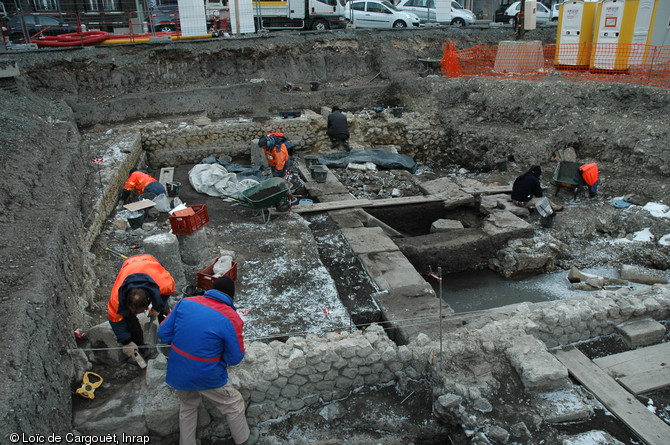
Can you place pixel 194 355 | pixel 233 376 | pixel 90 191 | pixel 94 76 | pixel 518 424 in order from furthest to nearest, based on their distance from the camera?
pixel 94 76, pixel 90 191, pixel 233 376, pixel 518 424, pixel 194 355

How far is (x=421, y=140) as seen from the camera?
1377cm

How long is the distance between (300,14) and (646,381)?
1846 centimetres

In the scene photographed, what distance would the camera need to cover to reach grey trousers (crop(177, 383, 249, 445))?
378 centimetres

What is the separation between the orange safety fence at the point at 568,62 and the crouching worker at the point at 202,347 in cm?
1214

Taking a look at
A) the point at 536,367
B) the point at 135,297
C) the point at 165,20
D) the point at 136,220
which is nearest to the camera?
the point at 135,297

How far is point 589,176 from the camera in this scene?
9.24 m

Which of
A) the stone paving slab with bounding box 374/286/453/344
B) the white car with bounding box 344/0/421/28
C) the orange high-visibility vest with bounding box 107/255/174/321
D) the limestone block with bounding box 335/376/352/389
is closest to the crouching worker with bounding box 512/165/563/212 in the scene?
the stone paving slab with bounding box 374/286/453/344

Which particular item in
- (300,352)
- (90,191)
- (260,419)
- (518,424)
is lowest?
(260,419)

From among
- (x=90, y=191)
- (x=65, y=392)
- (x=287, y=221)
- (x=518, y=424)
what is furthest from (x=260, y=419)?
(x=90, y=191)

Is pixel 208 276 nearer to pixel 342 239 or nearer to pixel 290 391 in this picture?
pixel 290 391

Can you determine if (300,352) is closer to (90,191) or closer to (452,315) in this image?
(452,315)

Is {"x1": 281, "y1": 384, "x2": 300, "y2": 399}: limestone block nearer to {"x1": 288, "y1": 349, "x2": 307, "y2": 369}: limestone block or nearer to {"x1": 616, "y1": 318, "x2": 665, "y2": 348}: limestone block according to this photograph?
{"x1": 288, "y1": 349, "x2": 307, "y2": 369}: limestone block

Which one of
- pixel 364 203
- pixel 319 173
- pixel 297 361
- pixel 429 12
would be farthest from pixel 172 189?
pixel 429 12

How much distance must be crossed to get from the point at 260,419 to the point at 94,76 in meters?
12.8
